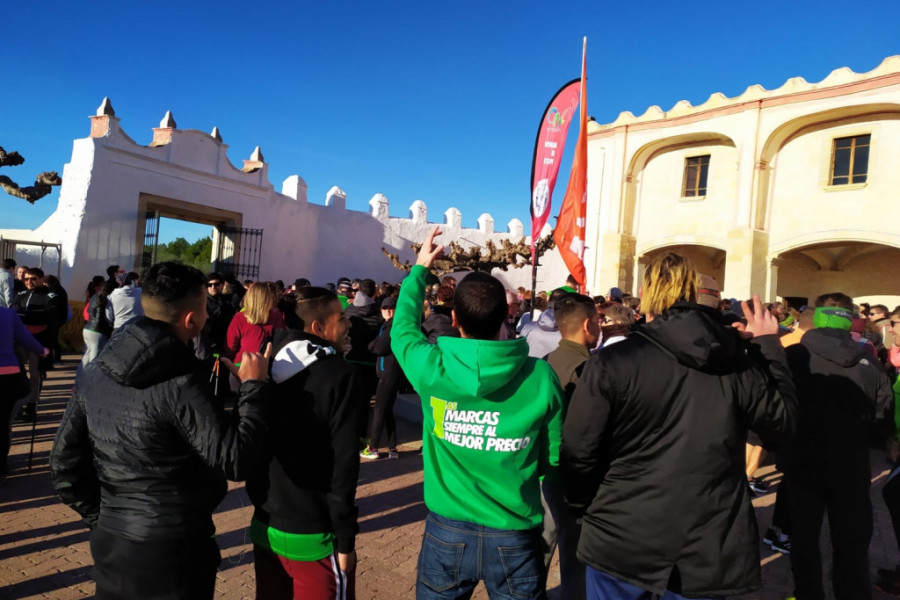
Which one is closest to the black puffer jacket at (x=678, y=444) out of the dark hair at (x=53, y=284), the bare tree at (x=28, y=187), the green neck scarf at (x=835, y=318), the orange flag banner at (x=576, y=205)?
the green neck scarf at (x=835, y=318)

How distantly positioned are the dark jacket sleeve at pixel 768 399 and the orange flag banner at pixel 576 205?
20.4ft

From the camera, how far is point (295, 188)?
18.5 metres

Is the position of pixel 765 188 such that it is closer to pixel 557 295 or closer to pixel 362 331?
pixel 362 331

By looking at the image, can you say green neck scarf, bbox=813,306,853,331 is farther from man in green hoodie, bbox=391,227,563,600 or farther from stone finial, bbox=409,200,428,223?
stone finial, bbox=409,200,428,223

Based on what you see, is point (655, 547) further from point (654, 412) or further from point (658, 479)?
point (654, 412)

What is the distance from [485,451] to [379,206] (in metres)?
19.3

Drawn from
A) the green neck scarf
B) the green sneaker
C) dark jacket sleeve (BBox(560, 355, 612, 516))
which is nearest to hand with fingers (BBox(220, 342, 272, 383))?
dark jacket sleeve (BBox(560, 355, 612, 516))

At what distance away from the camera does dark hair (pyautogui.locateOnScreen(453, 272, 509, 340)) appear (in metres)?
2.25

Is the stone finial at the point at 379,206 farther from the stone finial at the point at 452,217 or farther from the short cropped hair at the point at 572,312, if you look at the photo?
the short cropped hair at the point at 572,312

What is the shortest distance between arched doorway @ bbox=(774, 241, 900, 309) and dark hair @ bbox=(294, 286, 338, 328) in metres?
18.8

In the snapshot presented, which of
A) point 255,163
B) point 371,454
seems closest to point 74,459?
point 371,454

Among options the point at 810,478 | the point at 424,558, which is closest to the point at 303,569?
the point at 424,558

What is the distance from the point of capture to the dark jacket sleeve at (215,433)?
1.96m

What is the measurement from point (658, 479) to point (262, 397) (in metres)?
1.47
